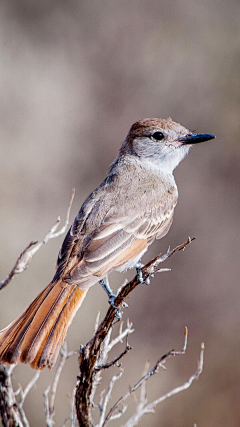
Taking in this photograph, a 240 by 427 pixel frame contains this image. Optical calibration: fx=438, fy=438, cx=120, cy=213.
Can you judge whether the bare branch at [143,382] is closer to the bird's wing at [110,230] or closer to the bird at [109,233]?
the bird at [109,233]

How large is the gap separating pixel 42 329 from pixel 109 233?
35.7 inches

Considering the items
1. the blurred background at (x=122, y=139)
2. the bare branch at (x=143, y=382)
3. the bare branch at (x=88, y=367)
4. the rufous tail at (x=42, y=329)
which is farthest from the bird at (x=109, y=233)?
the blurred background at (x=122, y=139)

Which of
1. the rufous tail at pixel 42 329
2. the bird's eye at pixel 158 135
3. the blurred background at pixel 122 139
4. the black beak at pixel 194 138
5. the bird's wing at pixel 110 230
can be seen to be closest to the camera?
the rufous tail at pixel 42 329

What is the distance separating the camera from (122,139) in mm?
7359

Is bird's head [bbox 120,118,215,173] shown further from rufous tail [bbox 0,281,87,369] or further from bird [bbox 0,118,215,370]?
rufous tail [bbox 0,281,87,369]

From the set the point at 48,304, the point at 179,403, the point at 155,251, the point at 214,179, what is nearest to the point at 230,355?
the point at 179,403

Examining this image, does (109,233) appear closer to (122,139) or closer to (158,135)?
(158,135)

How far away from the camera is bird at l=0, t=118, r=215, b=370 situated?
270 centimetres

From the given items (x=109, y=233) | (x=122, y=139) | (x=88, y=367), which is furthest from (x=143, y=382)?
(x=122, y=139)

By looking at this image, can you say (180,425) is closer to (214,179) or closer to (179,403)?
(179,403)

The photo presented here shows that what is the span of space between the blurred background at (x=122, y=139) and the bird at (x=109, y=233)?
2499mm

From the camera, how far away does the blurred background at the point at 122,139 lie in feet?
20.8

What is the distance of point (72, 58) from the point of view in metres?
7.78

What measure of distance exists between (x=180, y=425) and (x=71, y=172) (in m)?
4.18
